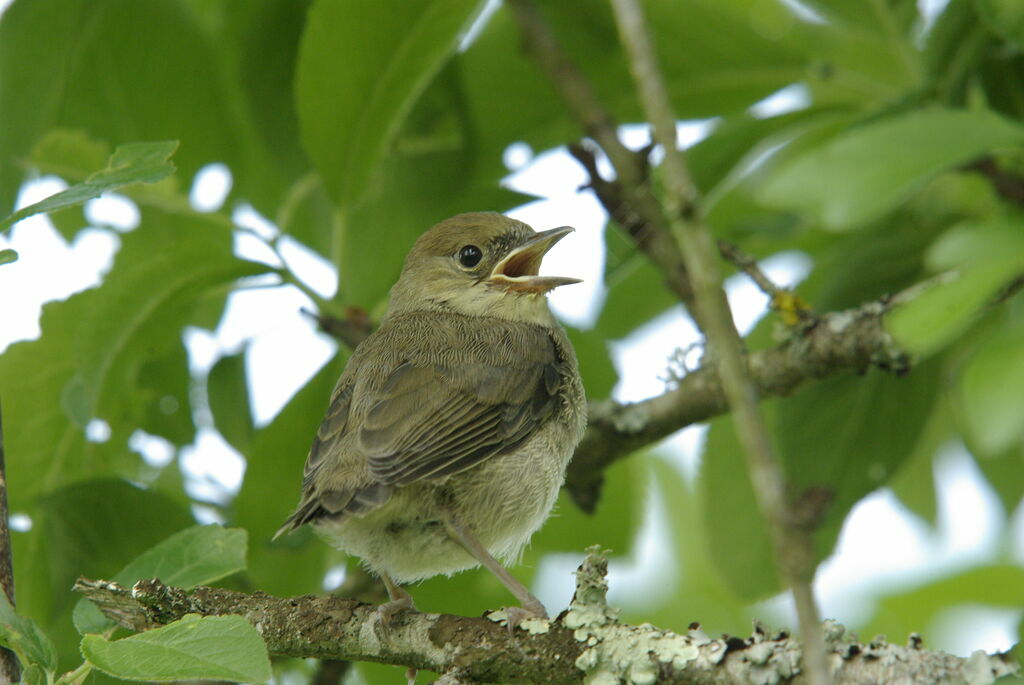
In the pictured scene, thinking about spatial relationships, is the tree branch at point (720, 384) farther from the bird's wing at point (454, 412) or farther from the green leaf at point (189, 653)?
the green leaf at point (189, 653)

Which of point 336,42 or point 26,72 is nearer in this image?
point 336,42

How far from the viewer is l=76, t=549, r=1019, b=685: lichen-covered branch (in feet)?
7.35

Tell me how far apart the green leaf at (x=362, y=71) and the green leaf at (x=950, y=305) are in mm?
2394

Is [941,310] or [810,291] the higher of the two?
[810,291]

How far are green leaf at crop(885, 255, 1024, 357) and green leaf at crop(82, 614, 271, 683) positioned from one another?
4.37 ft

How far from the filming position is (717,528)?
4309mm

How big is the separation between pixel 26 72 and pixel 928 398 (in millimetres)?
3397

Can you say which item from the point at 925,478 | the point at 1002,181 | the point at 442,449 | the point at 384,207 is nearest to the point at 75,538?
the point at 442,449

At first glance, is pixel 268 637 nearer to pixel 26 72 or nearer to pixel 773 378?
pixel 773 378

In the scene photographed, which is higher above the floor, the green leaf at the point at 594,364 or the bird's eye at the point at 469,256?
the bird's eye at the point at 469,256

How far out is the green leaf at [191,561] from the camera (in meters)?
2.74

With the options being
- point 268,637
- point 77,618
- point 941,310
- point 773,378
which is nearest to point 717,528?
point 773,378

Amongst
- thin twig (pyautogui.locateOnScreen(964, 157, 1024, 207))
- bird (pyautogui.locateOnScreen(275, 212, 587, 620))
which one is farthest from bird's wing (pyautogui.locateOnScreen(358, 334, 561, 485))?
thin twig (pyautogui.locateOnScreen(964, 157, 1024, 207))

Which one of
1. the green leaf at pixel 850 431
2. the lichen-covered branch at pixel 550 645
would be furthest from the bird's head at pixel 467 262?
the lichen-covered branch at pixel 550 645
